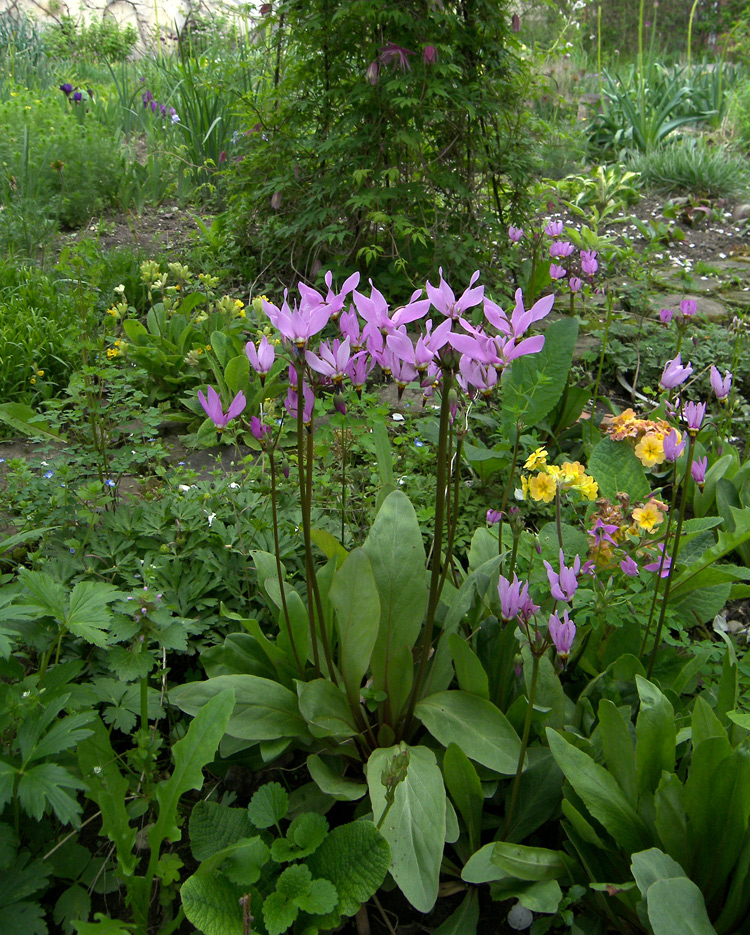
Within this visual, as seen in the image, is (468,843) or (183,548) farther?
(183,548)

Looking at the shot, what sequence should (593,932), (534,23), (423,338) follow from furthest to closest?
(534,23) < (593,932) < (423,338)

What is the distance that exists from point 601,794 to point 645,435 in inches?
36.7

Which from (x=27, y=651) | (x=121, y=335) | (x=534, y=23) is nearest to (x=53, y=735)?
(x=27, y=651)

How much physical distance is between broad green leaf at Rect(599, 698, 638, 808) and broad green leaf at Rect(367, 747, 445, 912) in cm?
31

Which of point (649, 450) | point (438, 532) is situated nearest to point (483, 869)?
point (438, 532)

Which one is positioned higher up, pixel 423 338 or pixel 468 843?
pixel 423 338

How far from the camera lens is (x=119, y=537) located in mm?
1870

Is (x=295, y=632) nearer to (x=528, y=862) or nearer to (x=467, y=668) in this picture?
(x=467, y=668)

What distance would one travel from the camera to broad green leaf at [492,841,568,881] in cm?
119

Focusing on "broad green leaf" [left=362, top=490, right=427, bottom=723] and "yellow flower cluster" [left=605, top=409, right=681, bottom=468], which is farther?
"yellow flower cluster" [left=605, top=409, right=681, bottom=468]

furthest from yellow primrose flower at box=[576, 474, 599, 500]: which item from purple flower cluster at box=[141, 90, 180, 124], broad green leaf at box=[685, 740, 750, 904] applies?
purple flower cluster at box=[141, 90, 180, 124]

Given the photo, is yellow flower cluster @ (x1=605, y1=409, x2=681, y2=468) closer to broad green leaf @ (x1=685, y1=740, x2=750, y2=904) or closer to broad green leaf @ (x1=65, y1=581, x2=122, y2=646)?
broad green leaf @ (x1=685, y1=740, x2=750, y2=904)

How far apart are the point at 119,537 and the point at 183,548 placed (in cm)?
17

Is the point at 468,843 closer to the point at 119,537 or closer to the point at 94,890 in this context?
the point at 94,890
